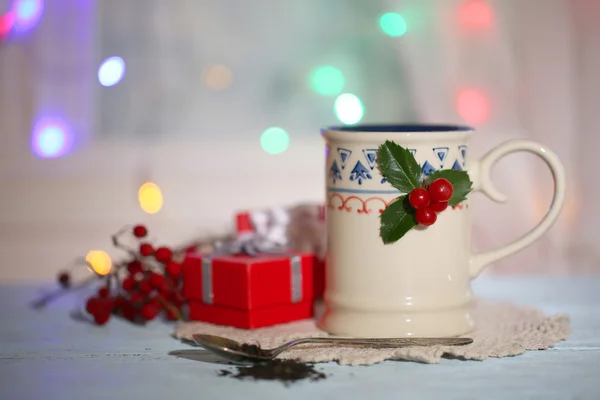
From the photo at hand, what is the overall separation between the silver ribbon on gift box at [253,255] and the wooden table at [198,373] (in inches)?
2.8

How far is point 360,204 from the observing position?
0.84 metres

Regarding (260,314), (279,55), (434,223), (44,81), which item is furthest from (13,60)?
(434,223)

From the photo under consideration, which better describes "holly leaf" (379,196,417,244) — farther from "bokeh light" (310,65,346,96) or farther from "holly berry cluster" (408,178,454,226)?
"bokeh light" (310,65,346,96)

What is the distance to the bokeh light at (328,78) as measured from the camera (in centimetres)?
137

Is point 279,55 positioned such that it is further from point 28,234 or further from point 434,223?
point 434,223

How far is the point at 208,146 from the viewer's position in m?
1.33

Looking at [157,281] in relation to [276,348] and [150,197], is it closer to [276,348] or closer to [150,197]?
[276,348]

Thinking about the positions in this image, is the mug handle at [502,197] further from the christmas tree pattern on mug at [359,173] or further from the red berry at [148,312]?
the red berry at [148,312]

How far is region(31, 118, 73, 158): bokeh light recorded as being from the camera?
132cm

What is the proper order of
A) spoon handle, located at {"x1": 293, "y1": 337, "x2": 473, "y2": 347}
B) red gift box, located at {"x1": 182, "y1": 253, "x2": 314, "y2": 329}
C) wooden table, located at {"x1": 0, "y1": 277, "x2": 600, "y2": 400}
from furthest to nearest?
red gift box, located at {"x1": 182, "y1": 253, "x2": 314, "y2": 329} < spoon handle, located at {"x1": 293, "y1": 337, "x2": 473, "y2": 347} < wooden table, located at {"x1": 0, "y1": 277, "x2": 600, "y2": 400}

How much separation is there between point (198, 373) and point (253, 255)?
0.22m

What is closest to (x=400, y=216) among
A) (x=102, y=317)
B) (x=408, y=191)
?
(x=408, y=191)

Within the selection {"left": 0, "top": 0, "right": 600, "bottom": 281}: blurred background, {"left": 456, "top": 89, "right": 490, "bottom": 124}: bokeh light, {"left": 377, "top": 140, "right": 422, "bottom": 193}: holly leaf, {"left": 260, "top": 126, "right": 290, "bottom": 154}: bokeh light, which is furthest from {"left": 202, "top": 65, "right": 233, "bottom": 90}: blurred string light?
{"left": 377, "top": 140, "right": 422, "bottom": 193}: holly leaf

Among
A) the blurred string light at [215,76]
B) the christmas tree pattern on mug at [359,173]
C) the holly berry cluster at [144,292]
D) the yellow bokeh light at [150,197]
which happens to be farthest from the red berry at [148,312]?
the blurred string light at [215,76]
